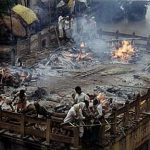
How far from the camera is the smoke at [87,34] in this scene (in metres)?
35.8

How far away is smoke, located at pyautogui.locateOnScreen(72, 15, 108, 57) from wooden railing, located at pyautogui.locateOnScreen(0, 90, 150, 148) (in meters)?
13.9

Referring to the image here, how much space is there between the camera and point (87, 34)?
36969 mm

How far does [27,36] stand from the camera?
3288cm

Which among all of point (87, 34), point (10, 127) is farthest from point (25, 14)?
point (10, 127)

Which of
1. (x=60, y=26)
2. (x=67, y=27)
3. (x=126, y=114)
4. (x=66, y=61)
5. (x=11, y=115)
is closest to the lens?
(x=11, y=115)

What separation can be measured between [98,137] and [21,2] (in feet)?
62.6

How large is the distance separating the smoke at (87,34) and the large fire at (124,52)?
1582 mm

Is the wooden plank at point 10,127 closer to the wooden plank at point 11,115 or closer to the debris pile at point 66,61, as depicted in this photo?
the wooden plank at point 11,115

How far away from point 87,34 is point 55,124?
18.1 meters

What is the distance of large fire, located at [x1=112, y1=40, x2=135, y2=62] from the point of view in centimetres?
3322

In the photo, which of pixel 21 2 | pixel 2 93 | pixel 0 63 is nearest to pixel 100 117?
pixel 2 93

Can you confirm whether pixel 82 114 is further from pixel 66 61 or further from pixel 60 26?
pixel 60 26

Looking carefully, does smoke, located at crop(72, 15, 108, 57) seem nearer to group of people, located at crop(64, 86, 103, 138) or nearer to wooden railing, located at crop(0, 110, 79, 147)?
wooden railing, located at crop(0, 110, 79, 147)

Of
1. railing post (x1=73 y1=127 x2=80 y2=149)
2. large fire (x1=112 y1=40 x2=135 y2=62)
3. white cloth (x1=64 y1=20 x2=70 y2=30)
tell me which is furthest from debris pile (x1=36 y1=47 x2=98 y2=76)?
railing post (x1=73 y1=127 x2=80 y2=149)
